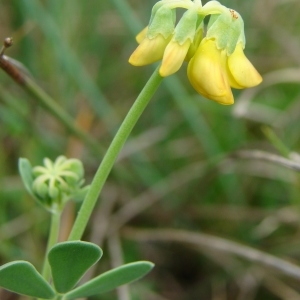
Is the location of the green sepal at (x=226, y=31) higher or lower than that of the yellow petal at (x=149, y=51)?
lower

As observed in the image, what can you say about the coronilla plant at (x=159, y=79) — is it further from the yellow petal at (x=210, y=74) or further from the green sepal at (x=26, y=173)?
the green sepal at (x=26, y=173)

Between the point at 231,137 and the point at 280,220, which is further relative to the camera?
the point at 231,137

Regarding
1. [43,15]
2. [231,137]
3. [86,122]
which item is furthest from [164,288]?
[43,15]

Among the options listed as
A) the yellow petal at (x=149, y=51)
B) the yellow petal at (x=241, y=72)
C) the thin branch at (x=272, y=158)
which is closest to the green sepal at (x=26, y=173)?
the yellow petal at (x=149, y=51)

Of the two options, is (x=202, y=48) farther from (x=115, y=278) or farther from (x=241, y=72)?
(x=115, y=278)

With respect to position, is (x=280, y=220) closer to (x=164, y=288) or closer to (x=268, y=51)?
(x=164, y=288)

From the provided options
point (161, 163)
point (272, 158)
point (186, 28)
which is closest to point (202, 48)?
point (186, 28)
